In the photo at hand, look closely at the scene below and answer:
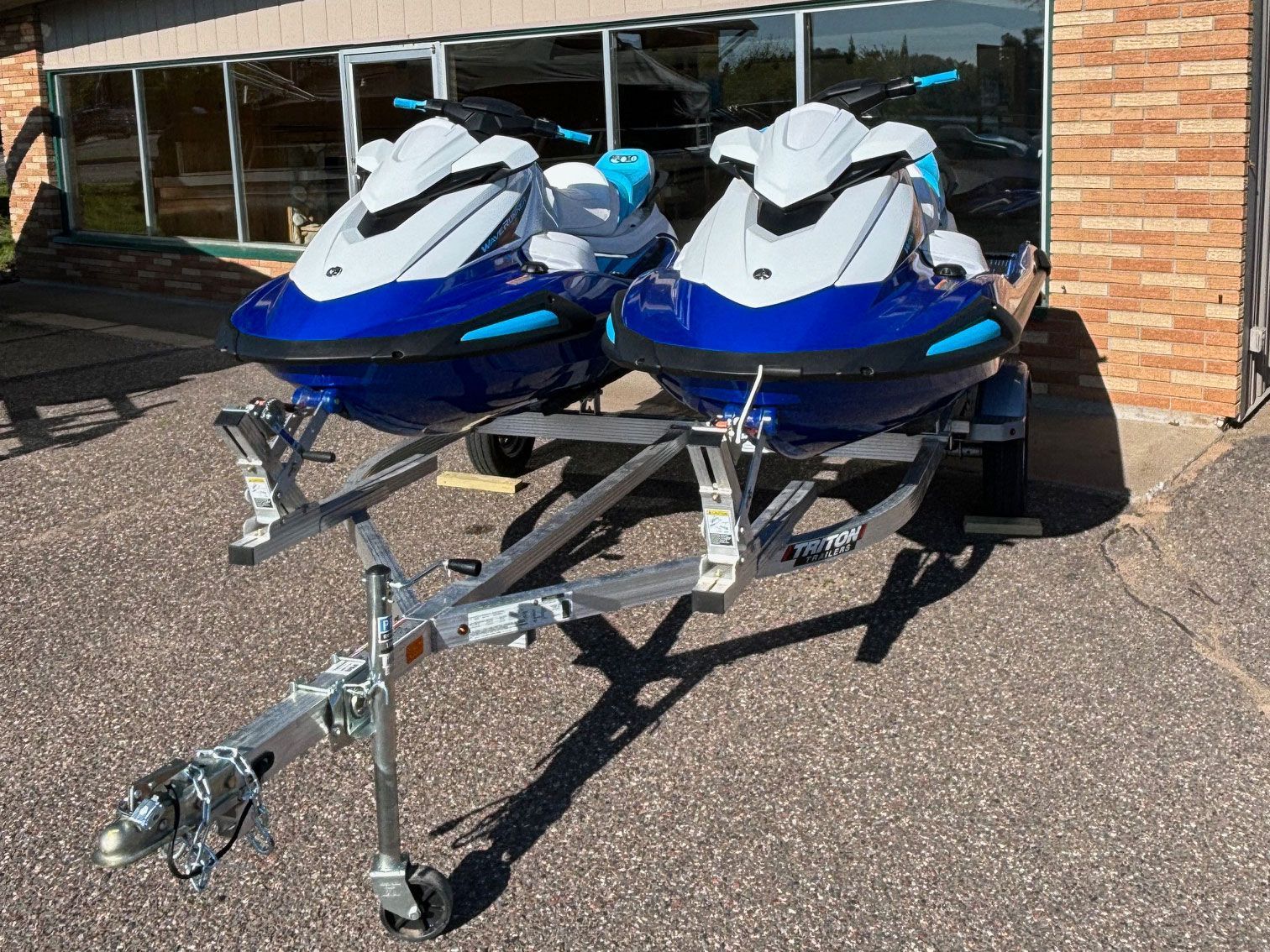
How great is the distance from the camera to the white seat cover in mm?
5312

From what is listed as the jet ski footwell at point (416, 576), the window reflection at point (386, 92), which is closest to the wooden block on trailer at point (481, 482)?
the jet ski footwell at point (416, 576)

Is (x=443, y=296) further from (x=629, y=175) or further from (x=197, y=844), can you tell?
(x=197, y=844)

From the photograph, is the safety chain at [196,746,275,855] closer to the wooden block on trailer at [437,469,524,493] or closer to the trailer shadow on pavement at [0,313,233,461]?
the wooden block on trailer at [437,469,524,493]

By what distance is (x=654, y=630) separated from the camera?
14.8 feet

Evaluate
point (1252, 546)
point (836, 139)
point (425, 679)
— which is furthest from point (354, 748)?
point (1252, 546)

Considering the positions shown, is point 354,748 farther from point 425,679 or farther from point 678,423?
point 678,423

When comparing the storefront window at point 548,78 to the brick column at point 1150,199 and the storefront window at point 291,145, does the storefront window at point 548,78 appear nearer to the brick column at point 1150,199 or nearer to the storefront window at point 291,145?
the storefront window at point 291,145

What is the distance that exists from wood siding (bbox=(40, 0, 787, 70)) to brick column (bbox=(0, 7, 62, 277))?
9.0 inches

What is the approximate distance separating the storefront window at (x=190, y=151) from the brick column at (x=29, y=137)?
1455mm

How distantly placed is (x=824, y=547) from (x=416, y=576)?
1.18 metres

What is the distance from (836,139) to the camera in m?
4.38

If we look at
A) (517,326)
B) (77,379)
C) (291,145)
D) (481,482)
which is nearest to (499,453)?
(481,482)

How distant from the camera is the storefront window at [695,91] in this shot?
7.82 metres

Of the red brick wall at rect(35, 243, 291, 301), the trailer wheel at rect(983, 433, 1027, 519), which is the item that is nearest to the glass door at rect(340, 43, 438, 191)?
the red brick wall at rect(35, 243, 291, 301)
